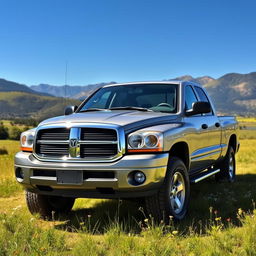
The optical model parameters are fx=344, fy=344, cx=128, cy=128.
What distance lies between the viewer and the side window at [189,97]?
5.45 m

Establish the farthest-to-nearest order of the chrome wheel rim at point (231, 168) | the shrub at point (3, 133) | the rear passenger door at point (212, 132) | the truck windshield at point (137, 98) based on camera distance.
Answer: the shrub at point (3, 133), the chrome wheel rim at point (231, 168), the rear passenger door at point (212, 132), the truck windshield at point (137, 98)

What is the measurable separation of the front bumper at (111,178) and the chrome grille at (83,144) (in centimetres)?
10

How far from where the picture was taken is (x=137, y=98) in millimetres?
5441

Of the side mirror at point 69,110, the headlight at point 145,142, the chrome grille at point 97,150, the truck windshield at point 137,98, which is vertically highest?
the truck windshield at point 137,98

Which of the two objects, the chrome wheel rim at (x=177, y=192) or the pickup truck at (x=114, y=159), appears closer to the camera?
the pickup truck at (x=114, y=159)

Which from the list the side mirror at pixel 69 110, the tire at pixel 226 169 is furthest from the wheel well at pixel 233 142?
the side mirror at pixel 69 110

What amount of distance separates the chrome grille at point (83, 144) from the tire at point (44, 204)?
2.80ft

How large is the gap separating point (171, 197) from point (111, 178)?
36.7 inches

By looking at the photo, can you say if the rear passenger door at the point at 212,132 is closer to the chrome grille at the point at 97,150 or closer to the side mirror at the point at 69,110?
the side mirror at the point at 69,110

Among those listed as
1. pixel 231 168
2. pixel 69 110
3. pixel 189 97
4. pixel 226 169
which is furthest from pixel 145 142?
pixel 231 168

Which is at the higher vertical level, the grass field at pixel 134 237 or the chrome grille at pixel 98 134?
the chrome grille at pixel 98 134

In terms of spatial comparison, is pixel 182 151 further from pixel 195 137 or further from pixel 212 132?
pixel 212 132

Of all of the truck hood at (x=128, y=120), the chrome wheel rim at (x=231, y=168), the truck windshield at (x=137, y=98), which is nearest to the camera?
the truck hood at (x=128, y=120)

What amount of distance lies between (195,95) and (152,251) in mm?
3599
